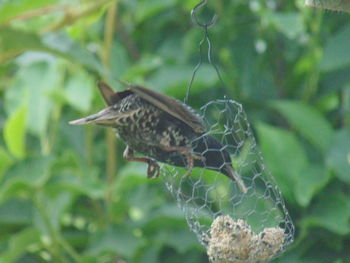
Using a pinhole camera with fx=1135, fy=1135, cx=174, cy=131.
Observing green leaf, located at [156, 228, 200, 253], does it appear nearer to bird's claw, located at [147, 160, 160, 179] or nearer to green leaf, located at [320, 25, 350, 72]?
green leaf, located at [320, 25, 350, 72]

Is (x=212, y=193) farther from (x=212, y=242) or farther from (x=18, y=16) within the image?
(x=212, y=242)

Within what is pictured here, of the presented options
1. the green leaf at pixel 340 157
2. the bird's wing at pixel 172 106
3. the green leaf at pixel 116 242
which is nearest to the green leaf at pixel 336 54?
the green leaf at pixel 340 157

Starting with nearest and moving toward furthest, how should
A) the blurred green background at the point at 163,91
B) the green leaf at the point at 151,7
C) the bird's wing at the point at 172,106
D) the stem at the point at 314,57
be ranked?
the bird's wing at the point at 172,106
the blurred green background at the point at 163,91
the stem at the point at 314,57
the green leaf at the point at 151,7

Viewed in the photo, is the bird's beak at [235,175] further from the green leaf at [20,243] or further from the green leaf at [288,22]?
the green leaf at [20,243]

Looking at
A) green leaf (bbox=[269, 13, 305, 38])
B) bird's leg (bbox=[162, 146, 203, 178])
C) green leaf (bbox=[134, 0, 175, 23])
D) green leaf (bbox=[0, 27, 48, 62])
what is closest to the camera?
bird's leg (bbox=[162, 146, 203, 178])

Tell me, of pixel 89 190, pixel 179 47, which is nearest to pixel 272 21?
pixel 179 47

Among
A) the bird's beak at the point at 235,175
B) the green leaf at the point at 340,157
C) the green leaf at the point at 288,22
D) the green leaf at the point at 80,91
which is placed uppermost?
the bird's beak at the point at 235,175

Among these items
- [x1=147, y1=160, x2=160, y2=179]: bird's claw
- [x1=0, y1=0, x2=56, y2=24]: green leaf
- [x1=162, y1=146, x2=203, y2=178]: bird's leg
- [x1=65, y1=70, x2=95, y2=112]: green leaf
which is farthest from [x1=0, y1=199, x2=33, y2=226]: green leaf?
[x1=162, y1=146, x2=203, y2=178]: bird's leg
